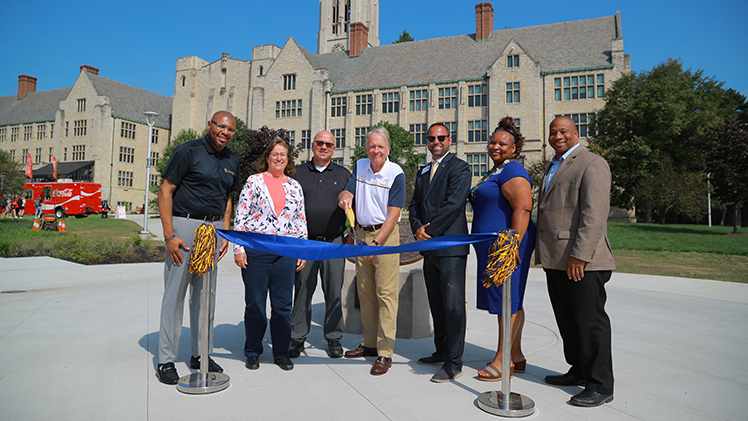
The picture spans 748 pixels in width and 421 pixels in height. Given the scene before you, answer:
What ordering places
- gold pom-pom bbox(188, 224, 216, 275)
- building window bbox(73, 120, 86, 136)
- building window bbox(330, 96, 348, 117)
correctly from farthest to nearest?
1. building window bbox(73, 120, 86, 136)
2. building window bbox(330, 96, 348, 117)
3. gold pom-pom bbox(188, 224, 216, 275)

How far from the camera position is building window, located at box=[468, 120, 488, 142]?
4094cm

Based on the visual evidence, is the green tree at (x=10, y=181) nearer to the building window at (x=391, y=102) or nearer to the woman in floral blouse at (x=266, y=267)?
the woman in floral blouse at (x=266, y=267)

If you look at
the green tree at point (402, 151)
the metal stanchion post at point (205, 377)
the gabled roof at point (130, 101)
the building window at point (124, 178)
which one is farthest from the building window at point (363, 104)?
the metal stanchion post at point (205, 377)

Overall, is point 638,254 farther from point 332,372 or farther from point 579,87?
point 579,87

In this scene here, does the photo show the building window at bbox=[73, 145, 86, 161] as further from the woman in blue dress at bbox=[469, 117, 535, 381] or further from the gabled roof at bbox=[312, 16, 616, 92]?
the woman in blue dress at bbox=[469, 117, 535, 381]

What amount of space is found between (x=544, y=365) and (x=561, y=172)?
1839mm

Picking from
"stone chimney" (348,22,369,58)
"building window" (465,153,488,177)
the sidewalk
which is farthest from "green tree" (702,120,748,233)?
"stone chimney" (348,22,369,58)

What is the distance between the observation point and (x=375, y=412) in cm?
292

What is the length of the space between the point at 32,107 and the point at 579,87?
72.9 metres

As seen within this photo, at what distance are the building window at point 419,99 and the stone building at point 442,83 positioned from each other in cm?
10

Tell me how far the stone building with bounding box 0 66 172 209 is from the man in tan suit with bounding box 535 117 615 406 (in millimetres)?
60381

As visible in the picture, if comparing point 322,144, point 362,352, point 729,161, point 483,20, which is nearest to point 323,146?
point 322,144

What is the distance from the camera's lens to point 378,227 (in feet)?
13.3

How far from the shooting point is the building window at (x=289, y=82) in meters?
47.0
